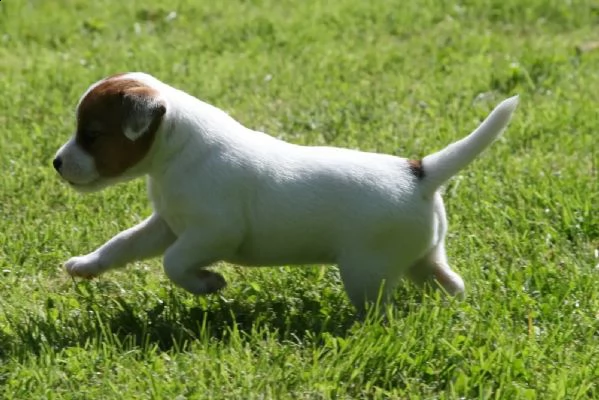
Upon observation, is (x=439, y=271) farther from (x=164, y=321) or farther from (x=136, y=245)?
(x=136, y=245)

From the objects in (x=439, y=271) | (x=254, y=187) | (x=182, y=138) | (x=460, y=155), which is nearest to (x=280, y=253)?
(x=254, y=187)

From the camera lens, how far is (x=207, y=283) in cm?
466

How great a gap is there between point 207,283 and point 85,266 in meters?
0.60

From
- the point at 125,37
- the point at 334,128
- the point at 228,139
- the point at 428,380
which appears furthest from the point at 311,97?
the point at 428,380

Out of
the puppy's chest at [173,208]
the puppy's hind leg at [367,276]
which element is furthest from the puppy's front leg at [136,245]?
the puppy's hind leg at [367,276]

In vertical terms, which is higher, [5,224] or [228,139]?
[228,139]

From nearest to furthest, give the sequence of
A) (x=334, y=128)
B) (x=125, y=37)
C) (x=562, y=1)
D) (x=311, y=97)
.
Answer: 1. (x=334, y=128)
2. (x=311, y=97)
3. (x=125, y=37)
4. (x=562, y=1)

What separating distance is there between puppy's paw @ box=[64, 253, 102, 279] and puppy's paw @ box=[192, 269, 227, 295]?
514mm

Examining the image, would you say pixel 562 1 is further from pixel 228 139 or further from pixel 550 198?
pixel 228 139

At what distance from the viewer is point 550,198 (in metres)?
6.05

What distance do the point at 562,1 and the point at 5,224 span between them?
5841mm

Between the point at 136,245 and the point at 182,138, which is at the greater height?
the point at 182,138

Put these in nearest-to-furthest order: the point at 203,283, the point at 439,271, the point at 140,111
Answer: the point at 140,111 → the point at 203,283 → the point at 439,271

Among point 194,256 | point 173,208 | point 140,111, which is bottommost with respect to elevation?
point 194,256
